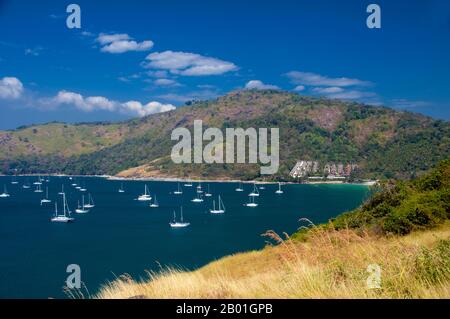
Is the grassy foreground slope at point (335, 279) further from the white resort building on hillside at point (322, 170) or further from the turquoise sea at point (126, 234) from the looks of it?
the white resort building on hillside at point (322, 170)

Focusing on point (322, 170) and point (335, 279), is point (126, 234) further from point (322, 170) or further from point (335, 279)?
point (322, 170)

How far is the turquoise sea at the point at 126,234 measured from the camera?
4531cm

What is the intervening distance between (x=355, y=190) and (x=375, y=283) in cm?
12908

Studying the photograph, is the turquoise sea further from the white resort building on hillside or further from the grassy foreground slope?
the white resort building on hillside

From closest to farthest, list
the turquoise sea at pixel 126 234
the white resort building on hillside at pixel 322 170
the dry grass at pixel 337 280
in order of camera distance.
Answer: the dry grass at pixel 337 280 → the turquoise sea at pixel 126 234 → the white resort building on hillside at pixel 322 170

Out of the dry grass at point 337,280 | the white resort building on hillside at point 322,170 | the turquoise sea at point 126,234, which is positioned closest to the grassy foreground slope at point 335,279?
the dry grass at point 337,280

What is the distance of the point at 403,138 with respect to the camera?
180 metres

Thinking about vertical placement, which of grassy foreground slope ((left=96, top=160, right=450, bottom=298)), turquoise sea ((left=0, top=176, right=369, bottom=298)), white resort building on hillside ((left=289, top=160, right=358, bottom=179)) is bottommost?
turquoise sea ((left=0, top=176, right=369, bottom=298))

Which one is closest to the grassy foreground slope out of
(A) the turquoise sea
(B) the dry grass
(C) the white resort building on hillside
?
(B) the dry grass

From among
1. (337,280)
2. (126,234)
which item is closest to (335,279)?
(337,280)

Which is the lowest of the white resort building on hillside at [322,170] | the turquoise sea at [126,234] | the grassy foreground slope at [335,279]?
the turquoise sea at [126,234]

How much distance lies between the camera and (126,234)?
217ft

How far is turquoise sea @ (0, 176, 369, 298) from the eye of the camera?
45312 mm

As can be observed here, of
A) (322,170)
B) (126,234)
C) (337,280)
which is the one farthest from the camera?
(322,170)
